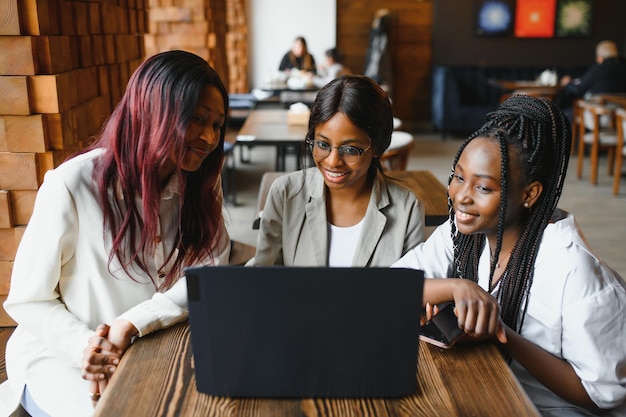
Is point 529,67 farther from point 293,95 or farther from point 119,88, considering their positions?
point 119,88

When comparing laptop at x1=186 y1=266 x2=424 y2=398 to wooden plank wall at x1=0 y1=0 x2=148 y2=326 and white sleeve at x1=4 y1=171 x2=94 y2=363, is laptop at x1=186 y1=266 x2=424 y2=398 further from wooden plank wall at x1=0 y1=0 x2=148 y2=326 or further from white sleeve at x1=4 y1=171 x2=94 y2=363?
wooden plank wall at x1=0 y1=0 x2=148 y2=326

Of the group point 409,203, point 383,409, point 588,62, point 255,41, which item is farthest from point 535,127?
point 588,62

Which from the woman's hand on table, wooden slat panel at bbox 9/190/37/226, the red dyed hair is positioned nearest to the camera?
the woman's hand on table

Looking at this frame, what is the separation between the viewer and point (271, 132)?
4.07m

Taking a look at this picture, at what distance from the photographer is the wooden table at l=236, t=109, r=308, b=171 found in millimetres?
3803

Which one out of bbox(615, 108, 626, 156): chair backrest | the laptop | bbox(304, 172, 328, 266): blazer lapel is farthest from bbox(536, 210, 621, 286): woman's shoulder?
bbox(615, 108, 626, 156): chair backrest

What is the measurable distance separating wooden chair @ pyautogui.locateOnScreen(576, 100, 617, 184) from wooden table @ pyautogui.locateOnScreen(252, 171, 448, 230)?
11.5ft

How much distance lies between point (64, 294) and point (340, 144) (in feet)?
2.65

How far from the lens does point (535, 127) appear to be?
4.04 ft

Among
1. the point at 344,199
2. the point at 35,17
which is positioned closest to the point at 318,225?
the point at 344,199

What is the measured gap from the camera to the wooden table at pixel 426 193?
2164mm

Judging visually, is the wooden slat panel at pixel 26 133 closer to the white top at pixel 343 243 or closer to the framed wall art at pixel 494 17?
the white top at pixel 343 243

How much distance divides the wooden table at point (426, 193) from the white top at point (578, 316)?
2.89 feet

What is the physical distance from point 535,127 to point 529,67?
8.22m
